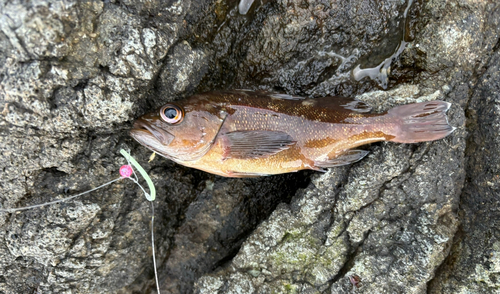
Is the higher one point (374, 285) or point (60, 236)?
point (60, 236)

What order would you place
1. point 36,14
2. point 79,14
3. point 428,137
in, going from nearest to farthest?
1. point 36,14
2. point 79,14
3. point 428,137

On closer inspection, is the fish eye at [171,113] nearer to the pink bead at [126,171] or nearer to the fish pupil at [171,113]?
the fish pupil at [171,113]

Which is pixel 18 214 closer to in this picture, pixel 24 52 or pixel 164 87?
pixel 24 52

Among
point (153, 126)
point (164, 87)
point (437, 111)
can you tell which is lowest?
point (437, 111)

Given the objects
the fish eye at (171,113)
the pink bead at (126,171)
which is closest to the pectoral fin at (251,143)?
the fish eye at (171,113)

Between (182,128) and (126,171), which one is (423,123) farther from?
(126,171)

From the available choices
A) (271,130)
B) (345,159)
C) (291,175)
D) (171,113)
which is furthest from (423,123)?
(171,113)

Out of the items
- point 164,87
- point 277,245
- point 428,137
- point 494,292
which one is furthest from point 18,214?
point 494,292
